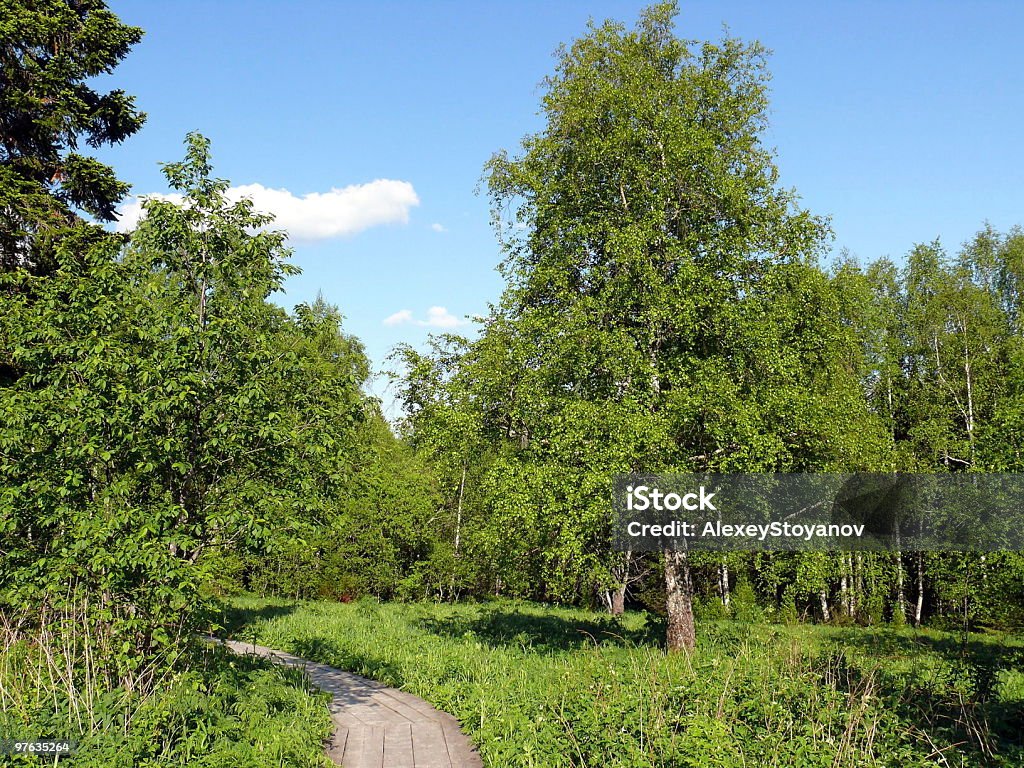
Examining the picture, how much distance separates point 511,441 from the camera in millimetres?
15469

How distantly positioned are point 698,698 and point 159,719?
5.76 m

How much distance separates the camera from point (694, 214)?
14109 mm

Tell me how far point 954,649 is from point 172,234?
690 inches

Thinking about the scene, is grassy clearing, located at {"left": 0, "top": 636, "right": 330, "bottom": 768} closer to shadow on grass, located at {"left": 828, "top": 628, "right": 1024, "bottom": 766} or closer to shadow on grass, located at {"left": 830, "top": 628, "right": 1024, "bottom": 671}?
shadow on grass, located at {"left": 828, "top": 628, "right": 1024, "bottom": 766}

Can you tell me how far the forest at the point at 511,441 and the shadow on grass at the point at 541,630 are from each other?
0.58ft

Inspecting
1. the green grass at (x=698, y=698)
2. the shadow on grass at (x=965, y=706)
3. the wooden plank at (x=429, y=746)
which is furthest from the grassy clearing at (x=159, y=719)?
the shadow on grass at (x=965, y=706)

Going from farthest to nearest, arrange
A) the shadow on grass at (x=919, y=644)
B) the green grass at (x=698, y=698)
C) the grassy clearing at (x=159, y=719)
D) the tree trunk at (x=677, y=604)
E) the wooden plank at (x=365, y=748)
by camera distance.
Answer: the shadow on grass at (x=919, y=644) < the tree trunk at (x=677, y=604) < the wooden plank at (x=365, y=748) < the green grass at (x=698, y=698) < the grassy clearing at (x=159, y=719)

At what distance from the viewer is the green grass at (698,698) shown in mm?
7035

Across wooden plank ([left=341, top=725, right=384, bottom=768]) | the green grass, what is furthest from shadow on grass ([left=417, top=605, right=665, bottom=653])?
wooden plank ([left=341, top=725, right=384, bottom=768])

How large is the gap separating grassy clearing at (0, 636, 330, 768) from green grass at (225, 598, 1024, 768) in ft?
7.37

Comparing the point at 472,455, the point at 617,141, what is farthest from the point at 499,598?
the point at 617,141

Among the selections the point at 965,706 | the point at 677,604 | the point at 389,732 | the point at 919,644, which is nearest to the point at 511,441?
the point at 677,604

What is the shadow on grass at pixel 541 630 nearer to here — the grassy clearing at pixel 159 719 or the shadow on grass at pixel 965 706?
the shadow on grass at pixel 965 706

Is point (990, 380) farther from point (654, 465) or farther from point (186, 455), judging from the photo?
point (186, 455)
